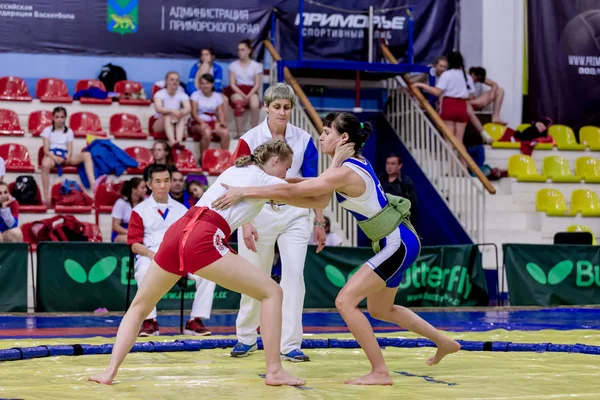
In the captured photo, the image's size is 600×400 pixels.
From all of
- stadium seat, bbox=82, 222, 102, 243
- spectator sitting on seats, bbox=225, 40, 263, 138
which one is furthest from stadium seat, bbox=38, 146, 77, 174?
spectator sitting on seats, bbox=225, 40, 263, 138

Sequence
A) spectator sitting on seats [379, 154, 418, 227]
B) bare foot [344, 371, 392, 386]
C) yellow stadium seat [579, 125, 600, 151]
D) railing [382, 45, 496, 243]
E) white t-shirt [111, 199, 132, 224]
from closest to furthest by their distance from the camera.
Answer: bare foot [344, 371, 392, 386] < white t-shirt [111, 199, 132, 224] < spectator sitting on seats [379, 154, 418, 227] < railing [382, 45, 496, 243] < yellow stadium seat [579, 125, 600, 151]

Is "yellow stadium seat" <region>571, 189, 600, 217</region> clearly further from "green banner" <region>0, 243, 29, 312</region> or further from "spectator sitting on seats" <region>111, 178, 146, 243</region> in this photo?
"green banner" <region>0, 243, 29, 312</region>

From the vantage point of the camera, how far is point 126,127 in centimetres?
1456

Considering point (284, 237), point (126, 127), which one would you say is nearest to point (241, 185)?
point (284, 237)

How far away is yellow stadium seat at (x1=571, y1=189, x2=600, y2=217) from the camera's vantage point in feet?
49.4

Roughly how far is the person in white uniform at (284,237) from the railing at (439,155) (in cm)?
723

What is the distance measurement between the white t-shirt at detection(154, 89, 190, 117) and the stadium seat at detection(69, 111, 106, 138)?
39.1 inches

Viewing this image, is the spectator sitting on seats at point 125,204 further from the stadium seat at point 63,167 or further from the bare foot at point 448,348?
the bare foot at point 448,348

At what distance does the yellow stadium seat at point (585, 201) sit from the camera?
1507 cm

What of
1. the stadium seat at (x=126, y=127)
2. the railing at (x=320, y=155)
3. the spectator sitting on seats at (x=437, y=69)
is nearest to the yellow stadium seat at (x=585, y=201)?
the spectator sitting on seats at (x=437, y=69)

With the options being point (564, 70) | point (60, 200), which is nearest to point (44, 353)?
point (60, 200)

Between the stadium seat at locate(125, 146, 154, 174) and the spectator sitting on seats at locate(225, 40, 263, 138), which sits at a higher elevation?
the spectator sitting on seats at locate(225, 40, 263, 138)

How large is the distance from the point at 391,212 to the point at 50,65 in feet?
37.2

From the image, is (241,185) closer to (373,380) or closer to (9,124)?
(373,380)
